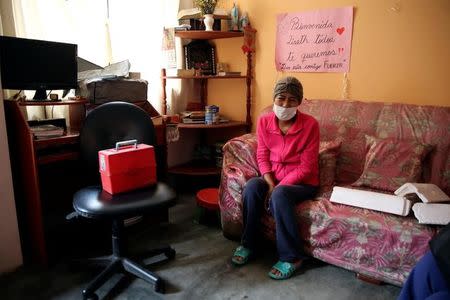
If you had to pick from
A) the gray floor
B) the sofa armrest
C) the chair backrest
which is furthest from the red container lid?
the chair backrest

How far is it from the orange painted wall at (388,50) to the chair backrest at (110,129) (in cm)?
132

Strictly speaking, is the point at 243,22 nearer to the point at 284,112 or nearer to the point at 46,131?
the point at 284,112

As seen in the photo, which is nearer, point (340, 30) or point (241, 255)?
point (241, 255)

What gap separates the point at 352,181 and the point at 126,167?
52.4 inches

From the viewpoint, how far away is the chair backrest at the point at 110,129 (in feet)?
5.57

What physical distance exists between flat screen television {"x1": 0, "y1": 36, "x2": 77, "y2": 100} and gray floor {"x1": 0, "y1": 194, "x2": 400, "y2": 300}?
94cm

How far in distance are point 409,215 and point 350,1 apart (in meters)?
1.49

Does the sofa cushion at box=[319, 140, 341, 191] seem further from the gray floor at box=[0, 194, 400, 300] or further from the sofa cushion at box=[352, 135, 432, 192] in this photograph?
the gray floor at box=[0, 194, 400, 300]

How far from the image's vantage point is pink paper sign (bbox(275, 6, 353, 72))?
2.34 metres

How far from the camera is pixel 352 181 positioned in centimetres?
206

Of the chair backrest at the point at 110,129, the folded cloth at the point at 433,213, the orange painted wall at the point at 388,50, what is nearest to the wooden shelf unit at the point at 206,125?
the orange painted wall at the point at 388,50

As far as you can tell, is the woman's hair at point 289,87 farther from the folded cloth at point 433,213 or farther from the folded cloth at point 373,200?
the folded cloth at point 433,213

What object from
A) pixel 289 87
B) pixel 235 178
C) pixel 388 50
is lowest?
pixel 235 178

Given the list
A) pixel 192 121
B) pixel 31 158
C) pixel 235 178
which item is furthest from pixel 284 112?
pixel 31 158
